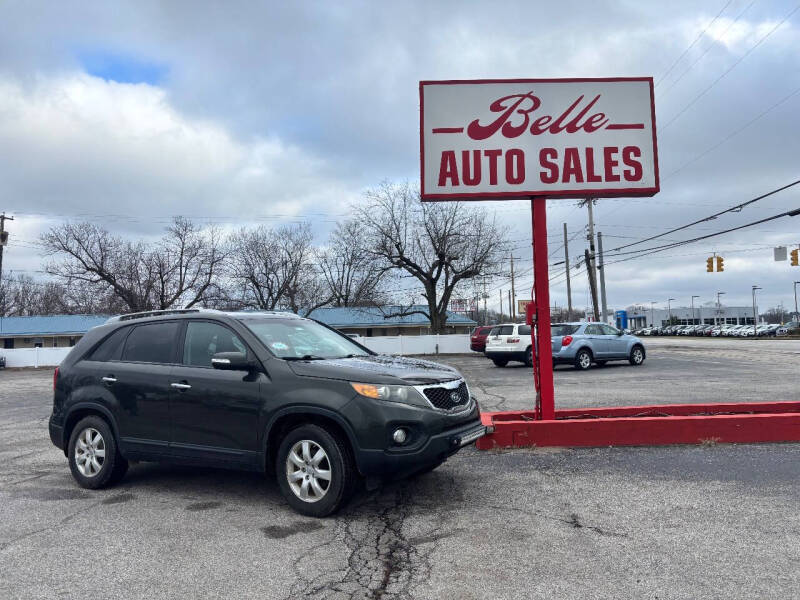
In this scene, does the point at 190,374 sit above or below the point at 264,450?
above

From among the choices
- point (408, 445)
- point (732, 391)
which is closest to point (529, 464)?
point (408, 445)

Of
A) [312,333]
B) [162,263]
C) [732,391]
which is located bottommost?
[732,391]

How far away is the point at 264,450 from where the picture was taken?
5.04m

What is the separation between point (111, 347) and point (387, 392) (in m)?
3.20

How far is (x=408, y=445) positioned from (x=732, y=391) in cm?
1085

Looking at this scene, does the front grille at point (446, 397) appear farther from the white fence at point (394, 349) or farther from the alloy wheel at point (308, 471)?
the white fence at point (394, 349)

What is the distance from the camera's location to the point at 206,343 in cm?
568

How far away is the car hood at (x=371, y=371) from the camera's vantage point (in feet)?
16.1

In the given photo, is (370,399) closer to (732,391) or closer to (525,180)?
(525,180)

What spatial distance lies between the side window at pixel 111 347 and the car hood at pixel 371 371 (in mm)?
2187

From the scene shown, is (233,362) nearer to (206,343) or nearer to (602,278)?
(206,343)

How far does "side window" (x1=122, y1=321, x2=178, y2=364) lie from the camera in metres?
5.86

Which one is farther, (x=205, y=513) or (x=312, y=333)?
(x=312, y=333)

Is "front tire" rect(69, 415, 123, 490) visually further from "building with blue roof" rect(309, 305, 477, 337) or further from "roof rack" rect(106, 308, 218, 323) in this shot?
"building with blue roof" rect(309, 305, 477, 337)
